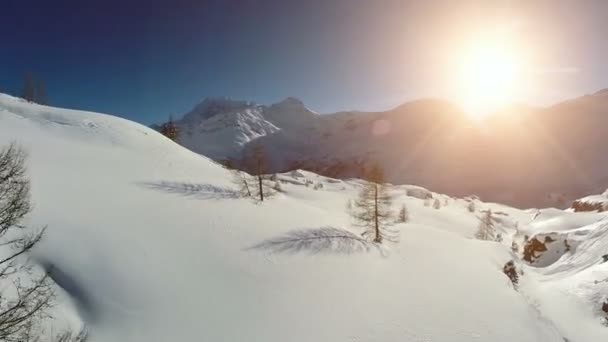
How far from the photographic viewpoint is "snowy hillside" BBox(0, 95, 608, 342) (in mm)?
11828

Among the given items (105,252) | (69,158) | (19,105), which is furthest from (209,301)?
Result: (19,105)

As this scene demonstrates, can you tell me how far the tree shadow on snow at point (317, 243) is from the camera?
1855 cm

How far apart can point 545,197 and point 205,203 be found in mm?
137955

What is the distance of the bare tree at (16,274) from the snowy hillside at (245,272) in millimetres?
869

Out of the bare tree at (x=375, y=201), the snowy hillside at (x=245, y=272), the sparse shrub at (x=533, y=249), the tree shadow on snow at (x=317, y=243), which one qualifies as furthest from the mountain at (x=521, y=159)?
the snowy hillside at (x=245, y=272)

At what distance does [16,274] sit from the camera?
431 inches

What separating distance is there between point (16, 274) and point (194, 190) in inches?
584

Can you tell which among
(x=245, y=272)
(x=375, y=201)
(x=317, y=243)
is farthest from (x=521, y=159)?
(x=245, y=272)

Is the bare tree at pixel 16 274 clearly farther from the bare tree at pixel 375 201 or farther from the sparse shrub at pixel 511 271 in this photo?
the sparse shrub at pixel 511 271

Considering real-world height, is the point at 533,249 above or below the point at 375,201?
below

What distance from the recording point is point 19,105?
1355 inches

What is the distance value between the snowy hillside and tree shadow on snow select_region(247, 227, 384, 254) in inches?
5.3

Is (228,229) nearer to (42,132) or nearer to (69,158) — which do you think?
(69,158)

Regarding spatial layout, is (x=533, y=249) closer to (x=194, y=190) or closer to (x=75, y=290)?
(x=194, y=190)
